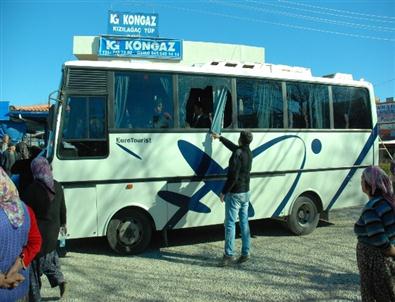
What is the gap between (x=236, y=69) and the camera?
8227 millimetres

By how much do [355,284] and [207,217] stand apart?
2848 millimetres

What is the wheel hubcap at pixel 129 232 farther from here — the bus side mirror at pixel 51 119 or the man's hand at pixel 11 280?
the man's hand at pixel 11 280

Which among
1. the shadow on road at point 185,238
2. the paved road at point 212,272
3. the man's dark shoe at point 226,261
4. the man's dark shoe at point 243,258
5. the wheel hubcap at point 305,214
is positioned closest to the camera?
the paved road at point 212,272

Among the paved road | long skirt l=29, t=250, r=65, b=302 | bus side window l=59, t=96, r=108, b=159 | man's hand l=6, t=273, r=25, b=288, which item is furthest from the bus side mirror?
man's hand l=6, t=273, r=25, b=288

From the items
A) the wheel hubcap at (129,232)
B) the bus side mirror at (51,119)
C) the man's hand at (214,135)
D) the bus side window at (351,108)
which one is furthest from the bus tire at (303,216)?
the bus side mirror at (51,119)

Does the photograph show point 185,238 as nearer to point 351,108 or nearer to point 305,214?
point 305,214

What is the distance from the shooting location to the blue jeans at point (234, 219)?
6715 millimetres

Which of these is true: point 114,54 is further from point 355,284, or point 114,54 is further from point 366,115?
point 355,284

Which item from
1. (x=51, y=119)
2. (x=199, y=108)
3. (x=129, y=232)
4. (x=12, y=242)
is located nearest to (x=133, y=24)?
(x=199, y=108)

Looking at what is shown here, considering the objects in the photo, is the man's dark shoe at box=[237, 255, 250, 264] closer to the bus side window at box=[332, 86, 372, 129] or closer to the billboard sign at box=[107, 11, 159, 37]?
the bus side window at box=[332, 86, 372, 129]

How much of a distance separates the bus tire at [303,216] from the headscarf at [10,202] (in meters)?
6.63

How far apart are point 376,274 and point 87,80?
510 cm

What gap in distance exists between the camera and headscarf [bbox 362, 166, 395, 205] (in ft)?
12.1

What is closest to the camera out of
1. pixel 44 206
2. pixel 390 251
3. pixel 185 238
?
pixel 390 251
